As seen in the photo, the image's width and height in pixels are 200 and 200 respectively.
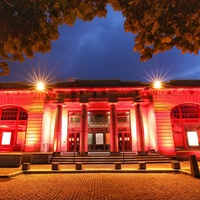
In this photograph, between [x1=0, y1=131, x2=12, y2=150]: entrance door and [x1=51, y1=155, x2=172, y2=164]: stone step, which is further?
[x1=0, y1=131, x2=12, y2=150]: entrance door

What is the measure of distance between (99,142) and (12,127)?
35.5 ft

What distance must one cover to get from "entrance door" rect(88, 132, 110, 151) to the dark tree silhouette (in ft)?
60.9

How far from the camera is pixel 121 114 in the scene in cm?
2261

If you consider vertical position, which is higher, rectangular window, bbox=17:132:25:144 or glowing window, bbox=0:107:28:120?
glowing window, bbox=0:107:28:120

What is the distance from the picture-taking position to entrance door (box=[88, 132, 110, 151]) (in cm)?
2180

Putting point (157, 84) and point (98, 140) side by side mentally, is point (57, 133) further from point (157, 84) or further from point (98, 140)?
point (157, 84)

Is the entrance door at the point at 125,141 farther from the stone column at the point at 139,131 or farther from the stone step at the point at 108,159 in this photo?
the stone step at the point at 108,159

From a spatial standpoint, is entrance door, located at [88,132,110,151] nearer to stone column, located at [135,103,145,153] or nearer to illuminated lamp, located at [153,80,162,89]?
stone column, located at [135,103,145,153]

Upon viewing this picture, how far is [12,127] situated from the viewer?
1989 centimetres

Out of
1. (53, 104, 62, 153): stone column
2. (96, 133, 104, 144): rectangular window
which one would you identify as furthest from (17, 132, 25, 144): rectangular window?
(96, 133, 104, 144): rectangular window

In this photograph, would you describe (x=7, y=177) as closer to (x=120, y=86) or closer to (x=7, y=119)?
(x=7, y=119)

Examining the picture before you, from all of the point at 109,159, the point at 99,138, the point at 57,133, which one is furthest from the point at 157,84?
the point at 57,133

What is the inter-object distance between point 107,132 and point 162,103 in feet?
25.9

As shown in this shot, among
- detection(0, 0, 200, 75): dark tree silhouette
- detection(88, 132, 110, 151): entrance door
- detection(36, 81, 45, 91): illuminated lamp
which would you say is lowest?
detection(88, 132, 110, 151): entrance door
